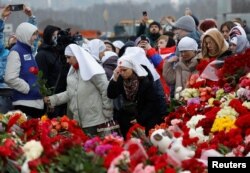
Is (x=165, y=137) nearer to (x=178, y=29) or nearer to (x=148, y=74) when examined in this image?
(x=148, y=74)

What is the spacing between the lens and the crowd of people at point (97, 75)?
30.2 feet

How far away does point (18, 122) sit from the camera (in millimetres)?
7566

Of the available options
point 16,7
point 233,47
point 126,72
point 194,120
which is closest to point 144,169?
point 194,120

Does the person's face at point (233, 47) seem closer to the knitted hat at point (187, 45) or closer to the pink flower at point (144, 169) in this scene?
the knitted hat at point (187, 45)

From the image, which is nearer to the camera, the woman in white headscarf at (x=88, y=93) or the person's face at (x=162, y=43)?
the woman in white headscarf at (x=88, y=93)

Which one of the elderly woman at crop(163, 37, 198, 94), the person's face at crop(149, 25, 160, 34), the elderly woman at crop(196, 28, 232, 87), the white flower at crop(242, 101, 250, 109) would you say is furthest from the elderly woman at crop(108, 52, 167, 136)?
the person's face at crop(149, 25, 160, 34)

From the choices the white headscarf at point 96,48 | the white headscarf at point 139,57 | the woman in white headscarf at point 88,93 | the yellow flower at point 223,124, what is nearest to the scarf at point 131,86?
the white headscarf at point 139,57

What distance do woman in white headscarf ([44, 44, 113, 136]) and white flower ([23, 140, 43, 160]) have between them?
335 centimetres

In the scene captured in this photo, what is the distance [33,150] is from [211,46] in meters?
4.51

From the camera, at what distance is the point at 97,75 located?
941 centimetres

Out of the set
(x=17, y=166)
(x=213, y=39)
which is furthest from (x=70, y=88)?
(x=17, y=166)

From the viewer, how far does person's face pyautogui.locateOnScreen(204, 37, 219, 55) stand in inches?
392

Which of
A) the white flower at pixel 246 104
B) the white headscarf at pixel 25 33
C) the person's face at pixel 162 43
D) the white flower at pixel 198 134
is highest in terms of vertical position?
the white headscarf at pixel 25 33

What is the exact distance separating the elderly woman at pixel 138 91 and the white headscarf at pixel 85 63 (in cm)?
26
